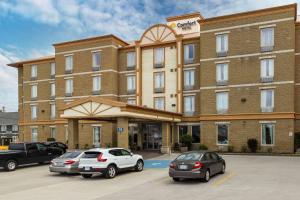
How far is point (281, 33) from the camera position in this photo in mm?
34969

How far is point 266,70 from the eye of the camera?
117 ft

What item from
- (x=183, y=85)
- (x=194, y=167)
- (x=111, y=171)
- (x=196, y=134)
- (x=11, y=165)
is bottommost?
(x=11, y=165)

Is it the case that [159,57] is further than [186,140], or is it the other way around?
[159,57]

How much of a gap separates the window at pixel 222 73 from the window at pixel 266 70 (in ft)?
12.1

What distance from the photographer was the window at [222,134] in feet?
122

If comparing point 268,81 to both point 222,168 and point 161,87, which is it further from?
point 222,168

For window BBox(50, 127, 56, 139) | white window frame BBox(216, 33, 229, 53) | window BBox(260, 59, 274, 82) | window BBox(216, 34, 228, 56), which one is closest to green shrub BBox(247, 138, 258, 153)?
window BBox(260, 59, 274, 82)

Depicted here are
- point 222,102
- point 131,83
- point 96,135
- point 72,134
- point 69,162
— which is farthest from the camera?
point 96,135

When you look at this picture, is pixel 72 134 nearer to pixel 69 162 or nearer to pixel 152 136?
pixel 69 162

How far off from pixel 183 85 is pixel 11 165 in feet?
75.0

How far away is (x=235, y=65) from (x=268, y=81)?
3772mm

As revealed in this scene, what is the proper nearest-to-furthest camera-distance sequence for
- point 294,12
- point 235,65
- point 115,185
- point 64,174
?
point 115,185 → point 64,174 → point 294,12 → point 235,65

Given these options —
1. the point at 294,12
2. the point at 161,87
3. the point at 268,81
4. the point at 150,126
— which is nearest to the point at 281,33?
the point at 294,12

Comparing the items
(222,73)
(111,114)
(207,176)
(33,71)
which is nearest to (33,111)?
(33,71)
